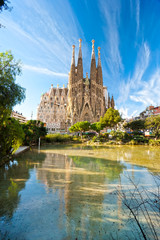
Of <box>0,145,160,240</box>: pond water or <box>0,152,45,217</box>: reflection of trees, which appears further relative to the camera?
<box>0,152,45,217</box>: reflection of trees

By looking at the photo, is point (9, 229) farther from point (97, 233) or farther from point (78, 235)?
point (97, 233)

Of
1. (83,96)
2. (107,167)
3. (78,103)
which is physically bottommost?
(107,167)

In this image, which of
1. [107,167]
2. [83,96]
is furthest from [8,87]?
[83,96]

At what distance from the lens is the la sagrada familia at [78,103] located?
4803 centimetres

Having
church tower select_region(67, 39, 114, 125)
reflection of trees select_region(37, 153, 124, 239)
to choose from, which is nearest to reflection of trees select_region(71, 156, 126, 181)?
reflection of trees select_region(37, 153, 124, 239)

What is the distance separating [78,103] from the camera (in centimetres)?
4850

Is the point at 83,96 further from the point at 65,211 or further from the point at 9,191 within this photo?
the point at 65,211

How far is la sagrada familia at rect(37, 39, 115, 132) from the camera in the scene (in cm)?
4803

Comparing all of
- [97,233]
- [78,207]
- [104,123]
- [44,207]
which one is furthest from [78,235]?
[104,123]

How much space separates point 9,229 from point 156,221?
2656 millimetres

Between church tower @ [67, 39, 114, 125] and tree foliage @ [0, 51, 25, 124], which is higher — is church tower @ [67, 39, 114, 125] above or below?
above

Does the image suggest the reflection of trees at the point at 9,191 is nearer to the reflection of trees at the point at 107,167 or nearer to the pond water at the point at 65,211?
the pond water at the point at 65,211

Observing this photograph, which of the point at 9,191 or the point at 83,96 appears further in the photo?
the point at 83,96

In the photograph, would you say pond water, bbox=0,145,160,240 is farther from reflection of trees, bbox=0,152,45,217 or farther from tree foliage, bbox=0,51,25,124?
tree foliage, bbox=0,51,25,124
